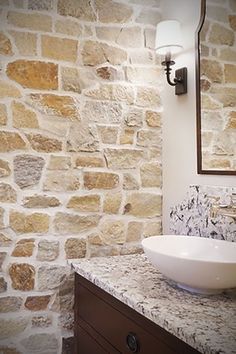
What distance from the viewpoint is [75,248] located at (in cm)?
195

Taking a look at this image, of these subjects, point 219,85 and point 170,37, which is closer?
point 219,85

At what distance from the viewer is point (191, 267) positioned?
1202 millimetres

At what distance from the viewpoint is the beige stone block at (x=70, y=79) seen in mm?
1931

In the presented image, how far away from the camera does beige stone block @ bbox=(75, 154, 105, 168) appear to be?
1.96 metres

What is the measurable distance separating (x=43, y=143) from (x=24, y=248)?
0.53m

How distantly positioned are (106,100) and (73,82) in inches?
8.0

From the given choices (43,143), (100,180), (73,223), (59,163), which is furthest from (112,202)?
(43,143)

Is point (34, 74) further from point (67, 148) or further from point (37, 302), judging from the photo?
point (37, 302)

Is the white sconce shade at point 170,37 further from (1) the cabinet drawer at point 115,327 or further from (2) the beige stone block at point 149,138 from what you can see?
(1) the cabinet drawer at point 115,327

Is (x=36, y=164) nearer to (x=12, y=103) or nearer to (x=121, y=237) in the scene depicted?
(x=12, y=103)

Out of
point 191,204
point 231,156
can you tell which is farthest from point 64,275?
point 231,156

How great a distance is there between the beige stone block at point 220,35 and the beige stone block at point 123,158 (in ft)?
2.30

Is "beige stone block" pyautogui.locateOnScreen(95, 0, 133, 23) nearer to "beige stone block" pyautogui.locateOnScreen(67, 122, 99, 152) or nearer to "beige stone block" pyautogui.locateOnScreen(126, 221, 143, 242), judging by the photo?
"beige stone block" pyautogui.locateOnScreen(67, 122, 99, 152)

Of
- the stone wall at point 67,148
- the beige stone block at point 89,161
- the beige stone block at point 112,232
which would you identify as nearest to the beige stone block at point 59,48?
the stone wall at point 67,148
